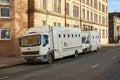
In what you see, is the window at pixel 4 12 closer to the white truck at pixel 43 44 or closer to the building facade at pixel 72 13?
the building facade at pixel 72 13

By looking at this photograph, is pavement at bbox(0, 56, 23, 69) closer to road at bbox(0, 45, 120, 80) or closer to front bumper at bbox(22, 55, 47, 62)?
front bumper at bbox(22, 55, 47, 62)

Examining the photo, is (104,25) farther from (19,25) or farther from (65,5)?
(19,25)

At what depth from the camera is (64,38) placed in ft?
111

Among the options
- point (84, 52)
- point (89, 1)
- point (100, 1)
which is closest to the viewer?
point (84, 52)

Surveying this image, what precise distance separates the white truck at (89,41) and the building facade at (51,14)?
17.9 feet

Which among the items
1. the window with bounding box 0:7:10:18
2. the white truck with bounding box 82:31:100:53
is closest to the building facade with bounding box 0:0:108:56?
the window with bounding box 0:7:10:18

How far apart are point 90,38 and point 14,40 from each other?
1197 centimetres

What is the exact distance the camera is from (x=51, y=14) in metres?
48.4

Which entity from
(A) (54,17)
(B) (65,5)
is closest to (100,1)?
(B) (65,5)

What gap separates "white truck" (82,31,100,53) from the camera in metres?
44.4

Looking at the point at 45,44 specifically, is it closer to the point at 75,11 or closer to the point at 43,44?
the point at 43,44

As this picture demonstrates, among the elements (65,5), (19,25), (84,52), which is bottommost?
(84,52)

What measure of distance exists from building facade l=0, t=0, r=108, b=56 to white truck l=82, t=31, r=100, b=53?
5.47m

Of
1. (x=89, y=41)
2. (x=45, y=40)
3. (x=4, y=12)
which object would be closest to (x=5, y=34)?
(x=4, y=12)
